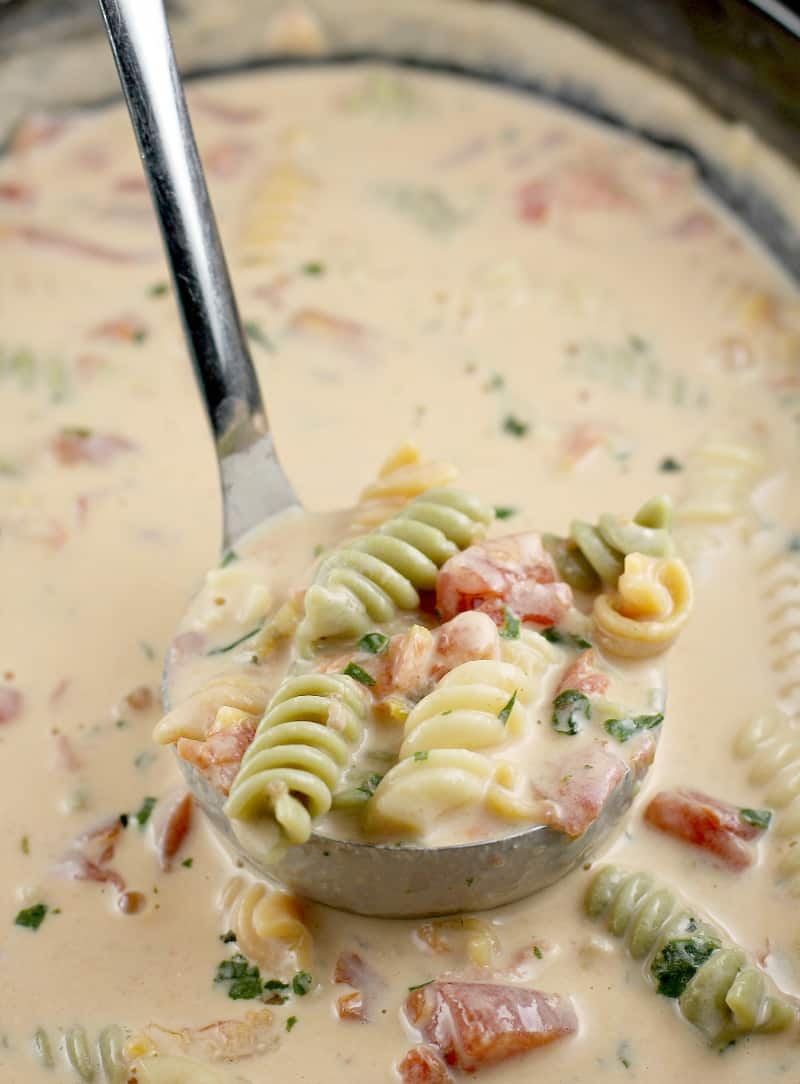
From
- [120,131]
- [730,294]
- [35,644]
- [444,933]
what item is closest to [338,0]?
[120,131]

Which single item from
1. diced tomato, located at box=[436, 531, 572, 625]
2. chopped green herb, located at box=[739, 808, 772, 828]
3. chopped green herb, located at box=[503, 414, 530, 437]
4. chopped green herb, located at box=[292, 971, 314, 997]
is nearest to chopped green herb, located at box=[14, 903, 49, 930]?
chopped green herb, located at box=[292, 971, 314, 997]

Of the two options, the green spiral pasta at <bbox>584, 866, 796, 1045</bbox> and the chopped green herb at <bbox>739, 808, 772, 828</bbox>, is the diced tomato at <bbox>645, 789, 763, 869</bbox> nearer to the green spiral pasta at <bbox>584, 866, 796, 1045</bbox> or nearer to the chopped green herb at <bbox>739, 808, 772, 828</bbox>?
the chopped green herb at <bbox>739, 808, 772, 828</bbox>

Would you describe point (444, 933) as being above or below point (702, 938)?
below

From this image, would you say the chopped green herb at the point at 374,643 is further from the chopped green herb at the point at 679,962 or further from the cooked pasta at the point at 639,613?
the chopped green herb at the point at 679,962

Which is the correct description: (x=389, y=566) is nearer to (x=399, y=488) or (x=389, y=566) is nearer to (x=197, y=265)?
(x=399, y=488)

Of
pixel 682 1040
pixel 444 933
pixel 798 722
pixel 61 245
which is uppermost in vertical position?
pixel 798 722

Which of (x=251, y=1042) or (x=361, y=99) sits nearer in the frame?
(x=251, y=1042)

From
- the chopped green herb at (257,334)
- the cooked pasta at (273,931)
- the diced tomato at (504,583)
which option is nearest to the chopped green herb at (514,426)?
the chopped green herb at (257,334)

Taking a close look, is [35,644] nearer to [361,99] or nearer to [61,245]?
[61,245]
